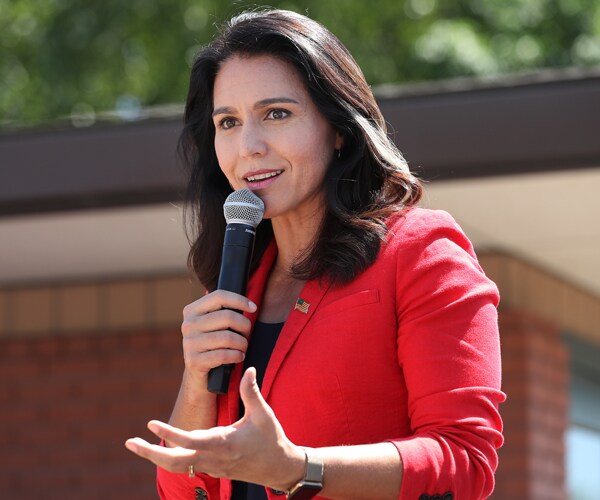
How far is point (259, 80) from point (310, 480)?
37.4 inches

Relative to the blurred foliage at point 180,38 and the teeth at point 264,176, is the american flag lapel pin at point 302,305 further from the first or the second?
the blurred foliage at point 180,38

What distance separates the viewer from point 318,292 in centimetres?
263

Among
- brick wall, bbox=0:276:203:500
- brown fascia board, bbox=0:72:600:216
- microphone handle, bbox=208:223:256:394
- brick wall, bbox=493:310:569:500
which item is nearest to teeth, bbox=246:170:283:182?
microphone handle, bbox=208:223:256:394

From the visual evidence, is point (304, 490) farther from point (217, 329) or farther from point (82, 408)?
point (82, 408)

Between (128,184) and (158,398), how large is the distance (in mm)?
2369

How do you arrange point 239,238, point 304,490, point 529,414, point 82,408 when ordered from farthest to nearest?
point 82,408, point 529,414, point 239,238, point 304,490

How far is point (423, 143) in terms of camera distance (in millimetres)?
5223

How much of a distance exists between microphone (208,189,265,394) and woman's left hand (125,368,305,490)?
1.39ft

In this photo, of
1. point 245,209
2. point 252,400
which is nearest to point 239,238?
point 245,209

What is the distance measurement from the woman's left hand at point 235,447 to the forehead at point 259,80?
815mm

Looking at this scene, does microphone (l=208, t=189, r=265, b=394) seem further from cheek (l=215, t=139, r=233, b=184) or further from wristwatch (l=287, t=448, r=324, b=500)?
wristwatch (l=287, t=448, r=324, b=500)

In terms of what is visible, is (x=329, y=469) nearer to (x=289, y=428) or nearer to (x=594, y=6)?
(x=289, y=428)

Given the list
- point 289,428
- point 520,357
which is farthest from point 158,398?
point 289,428

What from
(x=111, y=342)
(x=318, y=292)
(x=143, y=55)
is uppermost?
(x=143, y=55)
